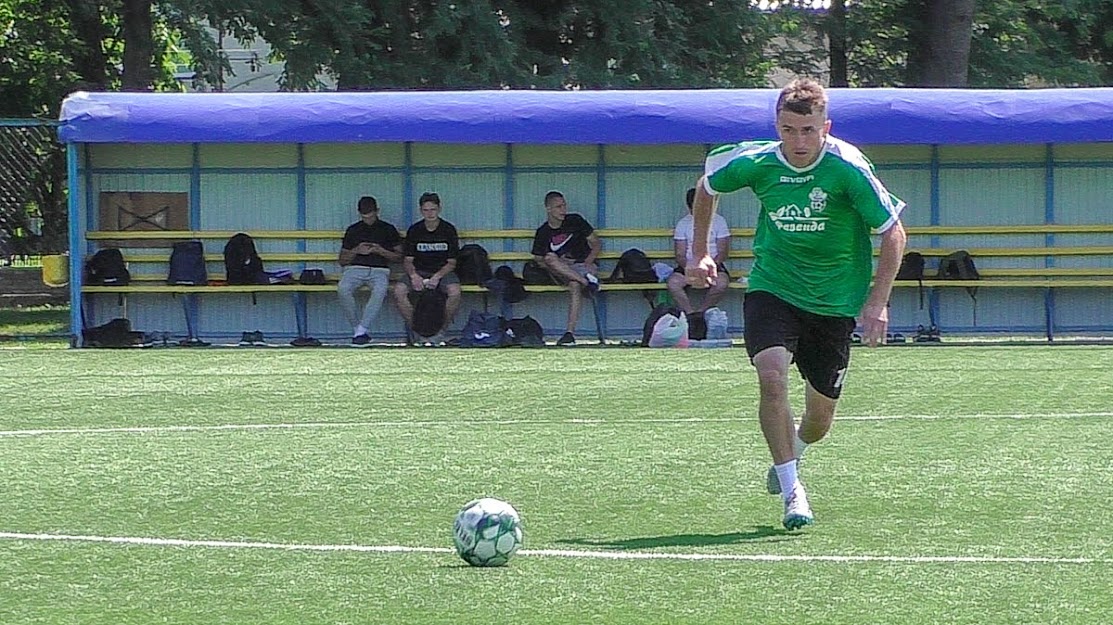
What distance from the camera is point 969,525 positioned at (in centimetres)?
707

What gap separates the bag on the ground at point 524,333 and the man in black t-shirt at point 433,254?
0.68m

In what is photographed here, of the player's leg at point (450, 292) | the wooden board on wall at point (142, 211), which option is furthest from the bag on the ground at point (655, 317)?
the wooden board on wall at point (142, 211)

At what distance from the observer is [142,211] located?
20.0m

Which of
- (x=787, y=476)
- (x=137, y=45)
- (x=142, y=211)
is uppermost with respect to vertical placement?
(x=137, y=45)

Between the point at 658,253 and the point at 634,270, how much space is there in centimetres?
61

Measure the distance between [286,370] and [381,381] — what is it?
152cm

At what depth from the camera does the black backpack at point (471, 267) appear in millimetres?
19062

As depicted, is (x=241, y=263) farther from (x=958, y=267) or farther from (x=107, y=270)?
(x=958, y=267)

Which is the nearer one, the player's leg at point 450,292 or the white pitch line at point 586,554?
the white pitch line at point 586,554

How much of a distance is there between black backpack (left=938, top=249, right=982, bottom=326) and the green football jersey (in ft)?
40.4

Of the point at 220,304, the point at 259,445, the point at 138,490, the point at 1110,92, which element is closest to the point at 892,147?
the point at 1110,92

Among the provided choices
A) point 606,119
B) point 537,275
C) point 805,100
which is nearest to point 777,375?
point 805,100

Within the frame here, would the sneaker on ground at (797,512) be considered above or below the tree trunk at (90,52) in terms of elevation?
below

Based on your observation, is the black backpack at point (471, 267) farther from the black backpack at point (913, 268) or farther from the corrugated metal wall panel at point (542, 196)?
the black backpack at point (913, 268)
